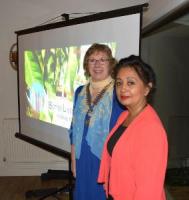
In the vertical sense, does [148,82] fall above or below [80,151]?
above

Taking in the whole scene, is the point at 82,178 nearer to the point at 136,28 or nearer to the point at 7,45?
the point at 136,28

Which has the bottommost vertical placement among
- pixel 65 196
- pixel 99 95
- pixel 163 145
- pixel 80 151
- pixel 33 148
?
pixel 65 196

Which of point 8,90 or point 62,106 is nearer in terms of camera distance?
point 62,106

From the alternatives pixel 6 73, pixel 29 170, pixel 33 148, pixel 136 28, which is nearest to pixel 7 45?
pixel 6 73

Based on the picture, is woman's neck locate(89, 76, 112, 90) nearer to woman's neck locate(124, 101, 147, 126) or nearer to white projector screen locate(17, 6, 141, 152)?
white projector screen locate(17, 6, 141, 152)

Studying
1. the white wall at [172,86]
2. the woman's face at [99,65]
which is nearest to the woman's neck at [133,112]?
the woman's face at [99,65]

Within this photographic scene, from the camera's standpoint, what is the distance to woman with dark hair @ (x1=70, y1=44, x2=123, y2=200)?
202cm

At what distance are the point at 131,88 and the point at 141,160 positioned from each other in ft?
1.11

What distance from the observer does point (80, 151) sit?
212 cm

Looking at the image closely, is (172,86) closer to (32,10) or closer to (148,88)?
(32,10)

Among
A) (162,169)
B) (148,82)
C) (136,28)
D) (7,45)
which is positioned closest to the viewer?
(162,169)

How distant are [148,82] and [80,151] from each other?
90 cm

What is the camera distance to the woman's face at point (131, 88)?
1411 millimetres

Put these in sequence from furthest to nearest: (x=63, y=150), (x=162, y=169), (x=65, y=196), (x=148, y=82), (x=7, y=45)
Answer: (x=7, y=45)
(x=65, y=196)
(x=63, y=150)
(x=148, y=82)
(x=162, y=169)
